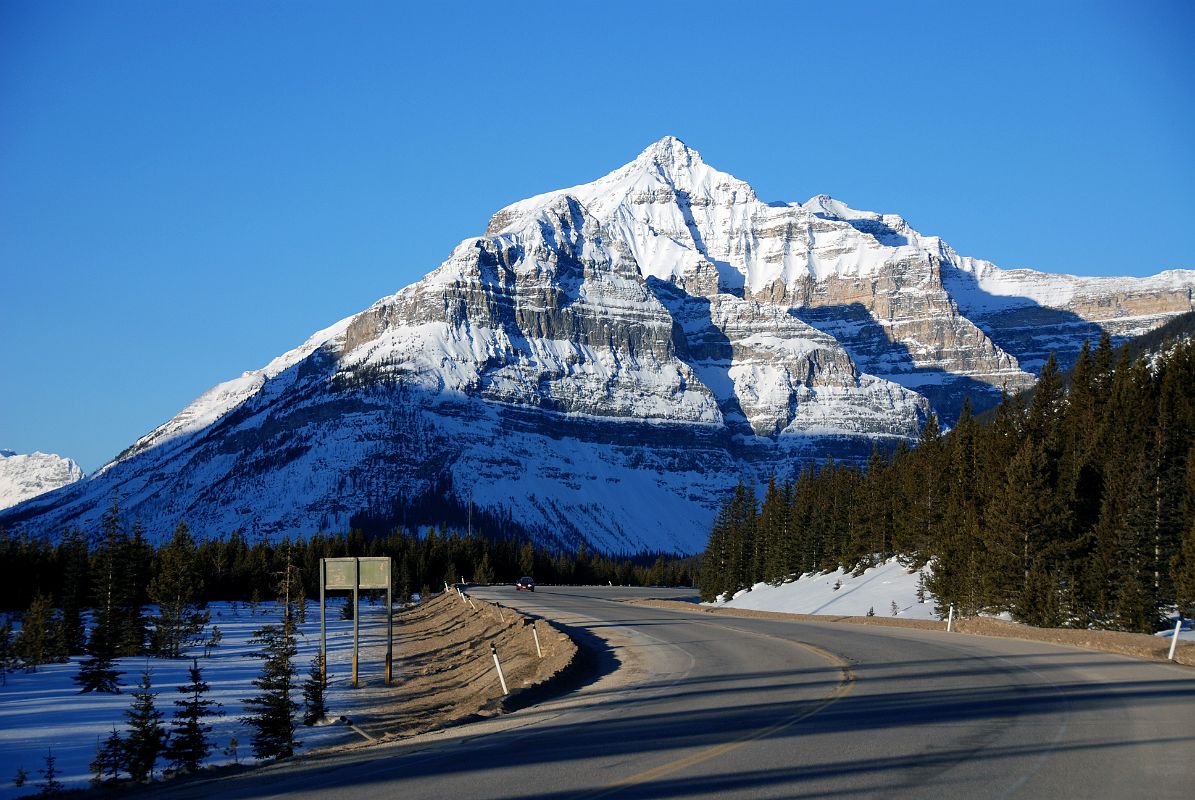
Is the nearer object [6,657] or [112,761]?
[112,761]

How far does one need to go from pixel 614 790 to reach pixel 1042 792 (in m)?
4.53

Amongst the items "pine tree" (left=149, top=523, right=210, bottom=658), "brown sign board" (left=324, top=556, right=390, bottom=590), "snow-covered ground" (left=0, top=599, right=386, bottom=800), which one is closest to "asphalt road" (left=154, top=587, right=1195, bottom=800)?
"snow-covered ground" (left=0, top=599, right=386, bottom=800)

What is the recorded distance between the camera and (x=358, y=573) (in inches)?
1238

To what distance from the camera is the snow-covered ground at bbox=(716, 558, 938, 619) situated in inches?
2482

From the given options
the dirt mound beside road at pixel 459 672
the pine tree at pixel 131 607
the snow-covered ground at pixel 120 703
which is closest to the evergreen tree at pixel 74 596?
the pine tree at pixel 131 607

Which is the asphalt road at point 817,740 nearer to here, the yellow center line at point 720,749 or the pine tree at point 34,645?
the yellow center line at point 720,749

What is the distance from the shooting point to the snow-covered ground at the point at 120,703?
23.7m

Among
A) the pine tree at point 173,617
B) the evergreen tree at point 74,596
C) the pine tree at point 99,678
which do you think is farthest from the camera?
the pine tree at point 173,617

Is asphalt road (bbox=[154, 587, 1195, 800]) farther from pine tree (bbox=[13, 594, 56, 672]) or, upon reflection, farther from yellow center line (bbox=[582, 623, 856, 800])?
pine tree (bbox=[13, 594, 56, 672])

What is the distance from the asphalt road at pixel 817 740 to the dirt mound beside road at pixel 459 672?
335cm

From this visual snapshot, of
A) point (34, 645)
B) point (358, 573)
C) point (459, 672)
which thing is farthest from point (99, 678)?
point (358, 573)

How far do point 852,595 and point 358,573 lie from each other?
46.8 meters

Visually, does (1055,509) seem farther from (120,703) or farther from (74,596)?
(74,596)

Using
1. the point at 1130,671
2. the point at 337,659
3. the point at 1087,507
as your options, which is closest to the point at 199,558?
the point at 337,659
